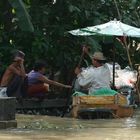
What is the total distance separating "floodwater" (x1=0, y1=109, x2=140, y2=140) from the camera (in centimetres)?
716

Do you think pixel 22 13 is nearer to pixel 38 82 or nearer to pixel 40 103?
pixel 38 82

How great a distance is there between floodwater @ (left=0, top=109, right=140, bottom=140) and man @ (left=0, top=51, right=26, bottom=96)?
1719mm

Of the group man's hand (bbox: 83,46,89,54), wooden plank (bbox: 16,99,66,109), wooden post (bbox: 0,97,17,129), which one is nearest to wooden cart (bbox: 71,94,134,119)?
wooden plank (bbox: 16,99,66,109)

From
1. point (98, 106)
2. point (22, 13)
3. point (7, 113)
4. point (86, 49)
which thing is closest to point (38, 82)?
point (22, 13)

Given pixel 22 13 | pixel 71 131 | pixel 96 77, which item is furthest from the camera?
pixel 22 13

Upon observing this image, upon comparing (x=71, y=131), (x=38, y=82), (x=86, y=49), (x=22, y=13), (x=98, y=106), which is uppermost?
(x=22, y=13)

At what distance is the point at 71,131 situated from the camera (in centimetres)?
782

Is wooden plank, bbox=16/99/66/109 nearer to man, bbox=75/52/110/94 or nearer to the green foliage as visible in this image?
man, bbox=75/52/110/94

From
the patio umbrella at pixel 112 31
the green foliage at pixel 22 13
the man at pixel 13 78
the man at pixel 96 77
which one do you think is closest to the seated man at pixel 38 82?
the man at pixel 13 78

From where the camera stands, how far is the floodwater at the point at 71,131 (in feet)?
23.5

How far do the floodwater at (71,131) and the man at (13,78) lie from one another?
172cm

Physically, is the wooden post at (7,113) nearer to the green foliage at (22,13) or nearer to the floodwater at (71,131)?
the floodwater at (71,131)

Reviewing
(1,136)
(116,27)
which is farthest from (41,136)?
(116,27)

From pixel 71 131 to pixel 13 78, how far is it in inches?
156
